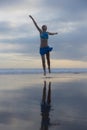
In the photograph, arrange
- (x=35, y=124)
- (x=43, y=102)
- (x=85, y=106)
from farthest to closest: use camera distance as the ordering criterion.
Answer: (x=43, y=102), (x=85, y=106), (x=35, y=124)

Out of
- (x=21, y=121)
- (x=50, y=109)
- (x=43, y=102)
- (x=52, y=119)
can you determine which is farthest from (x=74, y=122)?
(x=43, y=102)

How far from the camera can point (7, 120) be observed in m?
4.96

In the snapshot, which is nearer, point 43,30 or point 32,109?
point 32,109

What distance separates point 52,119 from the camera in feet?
16.5

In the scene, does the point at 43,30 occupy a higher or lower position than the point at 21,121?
higher

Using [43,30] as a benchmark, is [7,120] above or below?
below

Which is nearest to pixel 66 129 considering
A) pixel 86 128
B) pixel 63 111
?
pixel 86 128

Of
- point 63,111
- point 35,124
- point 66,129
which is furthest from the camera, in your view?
point 63,111

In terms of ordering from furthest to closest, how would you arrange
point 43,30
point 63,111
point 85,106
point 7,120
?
point 43,30, point 85,106, point 63,111, point 7,120

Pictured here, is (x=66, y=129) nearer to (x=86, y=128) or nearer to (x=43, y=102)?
(x=86, y=128)

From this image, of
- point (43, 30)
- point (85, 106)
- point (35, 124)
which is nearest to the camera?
point (35, 124)

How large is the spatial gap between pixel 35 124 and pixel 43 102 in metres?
2.27

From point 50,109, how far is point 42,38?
787 cm

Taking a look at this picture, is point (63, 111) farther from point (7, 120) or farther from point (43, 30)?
point (43, 30)
